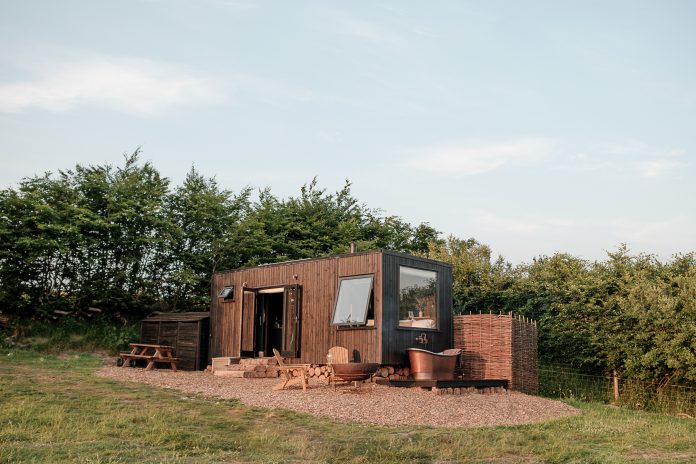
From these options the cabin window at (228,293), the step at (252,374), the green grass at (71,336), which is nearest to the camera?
the step at (252,374)

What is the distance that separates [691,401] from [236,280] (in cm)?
1084

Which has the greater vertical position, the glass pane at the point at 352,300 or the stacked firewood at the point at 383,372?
the glass pane at the point at 352,300

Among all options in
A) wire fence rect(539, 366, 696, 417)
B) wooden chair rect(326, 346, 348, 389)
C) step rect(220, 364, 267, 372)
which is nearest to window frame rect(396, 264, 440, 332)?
wooden chair rect(326, 346, 348, 389)

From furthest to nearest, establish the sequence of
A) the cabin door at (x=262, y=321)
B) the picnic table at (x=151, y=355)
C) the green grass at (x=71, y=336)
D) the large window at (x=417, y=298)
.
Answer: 1. the green grass at (x=71, y=336)
2. the cabin door at (x=262, y=321)
3. the picnic table at (x=151, y=355)
4. the large window at (x=417, y=298)

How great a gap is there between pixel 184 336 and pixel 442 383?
8.16 meters

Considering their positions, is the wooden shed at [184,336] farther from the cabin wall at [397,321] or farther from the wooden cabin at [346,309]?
the cabin wall at [397,321]

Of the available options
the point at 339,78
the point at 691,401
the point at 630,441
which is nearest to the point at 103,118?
the point at 339,78

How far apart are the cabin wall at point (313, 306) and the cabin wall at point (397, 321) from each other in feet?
0.57

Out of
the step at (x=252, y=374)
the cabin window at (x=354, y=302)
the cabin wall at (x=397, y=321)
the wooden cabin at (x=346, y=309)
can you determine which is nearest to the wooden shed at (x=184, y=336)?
the wooden cabin at (x=346, y=309)

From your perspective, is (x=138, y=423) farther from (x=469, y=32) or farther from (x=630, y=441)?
(x=469, y=32)

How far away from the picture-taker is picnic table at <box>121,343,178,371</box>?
16.2m

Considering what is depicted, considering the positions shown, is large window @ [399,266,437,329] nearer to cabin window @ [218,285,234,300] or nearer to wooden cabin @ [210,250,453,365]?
wooden cabin @ [210,250,453,365]

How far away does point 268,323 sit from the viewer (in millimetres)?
16719

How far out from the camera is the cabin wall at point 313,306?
1336cm
